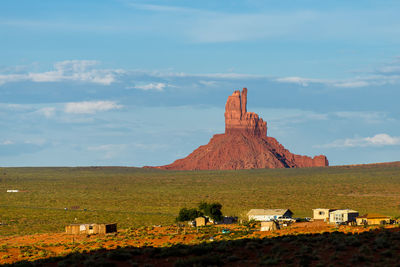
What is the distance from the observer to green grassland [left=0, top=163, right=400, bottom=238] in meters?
92.9

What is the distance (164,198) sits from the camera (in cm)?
13000

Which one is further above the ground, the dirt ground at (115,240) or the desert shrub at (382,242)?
the desert shrub at (382,242)

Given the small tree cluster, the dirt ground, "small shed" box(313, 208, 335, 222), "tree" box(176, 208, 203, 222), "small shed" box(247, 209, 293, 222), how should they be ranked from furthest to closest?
"small shed" box(247, 209, 293, 222) → the small tree cluster → "tree" box(176, 208, 203, 222) → "small shed" box(313, 208, 335, 222) → the dirt ground

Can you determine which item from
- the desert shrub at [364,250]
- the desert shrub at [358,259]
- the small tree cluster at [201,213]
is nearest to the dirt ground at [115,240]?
the small tree cluster at [201,213]

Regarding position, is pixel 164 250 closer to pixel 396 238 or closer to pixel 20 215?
pixel 396 238

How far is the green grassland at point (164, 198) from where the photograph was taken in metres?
92.9

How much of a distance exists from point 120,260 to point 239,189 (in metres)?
120

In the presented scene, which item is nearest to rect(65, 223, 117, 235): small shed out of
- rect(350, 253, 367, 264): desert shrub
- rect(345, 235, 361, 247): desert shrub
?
rect(345, 235, 361, 247): desert shrub

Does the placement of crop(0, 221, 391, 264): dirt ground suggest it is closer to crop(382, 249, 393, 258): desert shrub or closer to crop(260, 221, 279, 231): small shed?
crop(260, 221, 279, 231): small shed

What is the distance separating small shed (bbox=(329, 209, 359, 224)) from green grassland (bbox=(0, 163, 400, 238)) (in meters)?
14.9

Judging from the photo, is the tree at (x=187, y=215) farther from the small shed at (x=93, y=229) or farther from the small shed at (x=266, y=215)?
the small shed at (x=93, y=229)

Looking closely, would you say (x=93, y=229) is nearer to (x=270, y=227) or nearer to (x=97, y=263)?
(x=270, y=227)

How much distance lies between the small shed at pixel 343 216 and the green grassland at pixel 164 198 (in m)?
14.9

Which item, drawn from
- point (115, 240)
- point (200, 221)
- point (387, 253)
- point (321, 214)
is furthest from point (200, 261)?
point (321, 214)
